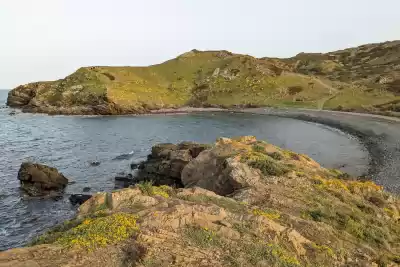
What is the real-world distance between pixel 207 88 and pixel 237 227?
4725 inches

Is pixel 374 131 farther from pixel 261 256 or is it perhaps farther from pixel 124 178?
pixel 261 256

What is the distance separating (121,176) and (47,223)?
48.1ft

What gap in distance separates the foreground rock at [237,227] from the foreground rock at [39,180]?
23.1 metres

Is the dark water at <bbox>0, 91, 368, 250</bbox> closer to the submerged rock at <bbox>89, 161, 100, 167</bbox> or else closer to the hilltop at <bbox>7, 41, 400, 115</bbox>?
the submerged rock at <bbox>89, 161, 100, 167</bbox>

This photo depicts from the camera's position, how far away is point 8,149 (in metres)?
63.9

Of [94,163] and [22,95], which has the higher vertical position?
[22,95]

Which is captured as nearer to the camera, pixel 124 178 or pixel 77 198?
pixel 77 198

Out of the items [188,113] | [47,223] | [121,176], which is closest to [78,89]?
[188,113]

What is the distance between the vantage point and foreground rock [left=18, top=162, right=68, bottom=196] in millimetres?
37969

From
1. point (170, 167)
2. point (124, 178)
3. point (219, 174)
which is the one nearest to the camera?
point (219, 174)

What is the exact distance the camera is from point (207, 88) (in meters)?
133

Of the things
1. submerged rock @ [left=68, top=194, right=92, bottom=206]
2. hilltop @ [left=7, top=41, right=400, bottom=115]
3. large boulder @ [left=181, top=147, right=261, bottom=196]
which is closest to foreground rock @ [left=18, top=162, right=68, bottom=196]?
submerged rock @ [left=68, top=194, right=92, bottom=206]

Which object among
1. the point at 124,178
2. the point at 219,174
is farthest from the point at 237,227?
the point at 124,178

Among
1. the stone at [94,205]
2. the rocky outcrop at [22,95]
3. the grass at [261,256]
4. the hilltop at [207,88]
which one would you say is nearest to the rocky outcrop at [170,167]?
the stone at [94,205]
